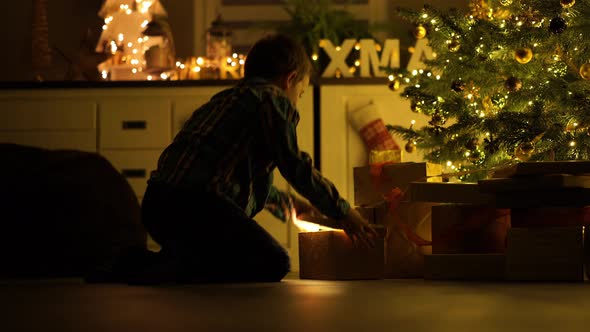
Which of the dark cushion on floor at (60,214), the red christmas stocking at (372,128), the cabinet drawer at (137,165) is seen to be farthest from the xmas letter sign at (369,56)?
the dark cushion on floor at (60,214)

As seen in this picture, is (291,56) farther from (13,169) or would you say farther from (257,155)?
(13,169)

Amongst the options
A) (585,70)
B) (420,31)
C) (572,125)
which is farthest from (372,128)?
(585,70)

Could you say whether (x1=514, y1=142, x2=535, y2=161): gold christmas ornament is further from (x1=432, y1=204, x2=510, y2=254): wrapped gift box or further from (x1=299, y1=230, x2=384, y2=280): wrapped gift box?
(x1=299, y1=230, x2=384, y2=280): wrapped gift box

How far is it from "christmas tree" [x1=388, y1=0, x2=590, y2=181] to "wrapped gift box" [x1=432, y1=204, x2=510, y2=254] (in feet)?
0.39

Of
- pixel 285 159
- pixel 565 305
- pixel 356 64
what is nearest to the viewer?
pixel 565 305

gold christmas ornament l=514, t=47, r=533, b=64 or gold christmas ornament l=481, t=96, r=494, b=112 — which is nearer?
gold christmas ornament l=514, t=47, r=533, b=64

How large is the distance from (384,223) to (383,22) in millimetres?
2225

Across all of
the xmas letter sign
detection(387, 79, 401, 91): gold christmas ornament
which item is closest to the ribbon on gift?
detection(387, 79, 401, 91): gold christmas ornament

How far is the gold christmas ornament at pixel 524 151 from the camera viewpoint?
278 centimetres

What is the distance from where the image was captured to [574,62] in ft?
9.43

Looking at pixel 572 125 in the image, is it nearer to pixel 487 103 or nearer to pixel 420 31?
pixel 487 103

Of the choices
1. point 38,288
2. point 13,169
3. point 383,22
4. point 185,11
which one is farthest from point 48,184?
point 383,22

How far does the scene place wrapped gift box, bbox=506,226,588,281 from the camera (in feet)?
8.11

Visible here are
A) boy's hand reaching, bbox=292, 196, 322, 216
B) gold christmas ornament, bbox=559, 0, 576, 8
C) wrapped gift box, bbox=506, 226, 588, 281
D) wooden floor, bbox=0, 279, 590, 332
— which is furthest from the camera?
boy's hand reaching, bbox=292, 196, 322, 216
